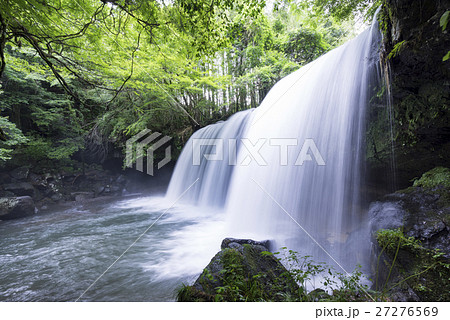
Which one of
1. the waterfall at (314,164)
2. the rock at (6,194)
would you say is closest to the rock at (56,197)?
the rock at (6,194)

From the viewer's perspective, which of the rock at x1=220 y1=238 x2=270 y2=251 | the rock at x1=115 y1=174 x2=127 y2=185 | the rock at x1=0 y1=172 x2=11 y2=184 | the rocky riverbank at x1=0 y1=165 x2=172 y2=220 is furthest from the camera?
the rock at x1=115 y1=174 x2=127 y2=185

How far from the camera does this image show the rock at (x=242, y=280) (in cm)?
188

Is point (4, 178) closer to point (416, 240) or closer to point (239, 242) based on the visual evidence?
point (239, 242)

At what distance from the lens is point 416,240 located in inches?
100

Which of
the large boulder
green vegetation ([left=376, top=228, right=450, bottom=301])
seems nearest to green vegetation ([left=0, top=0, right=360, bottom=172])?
the large boulder

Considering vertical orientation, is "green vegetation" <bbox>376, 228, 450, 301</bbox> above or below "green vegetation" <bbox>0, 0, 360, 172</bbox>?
below

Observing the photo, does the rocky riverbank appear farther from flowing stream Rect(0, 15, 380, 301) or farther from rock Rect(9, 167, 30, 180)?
flowing stream Rect(0, 15, 380, 301)

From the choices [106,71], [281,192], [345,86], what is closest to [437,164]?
A: [345,86]

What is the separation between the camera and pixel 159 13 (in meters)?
3.34

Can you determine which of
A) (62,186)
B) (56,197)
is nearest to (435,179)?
(56,197)

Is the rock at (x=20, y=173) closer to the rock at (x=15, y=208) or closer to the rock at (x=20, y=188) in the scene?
the rock at (x=20, y=188)

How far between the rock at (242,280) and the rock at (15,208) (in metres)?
8.72

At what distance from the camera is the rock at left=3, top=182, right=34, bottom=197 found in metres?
8.56

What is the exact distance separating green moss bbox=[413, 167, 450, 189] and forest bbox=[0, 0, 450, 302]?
0.09ft
